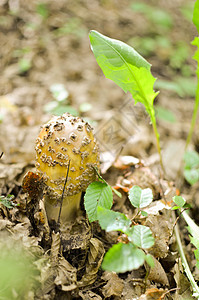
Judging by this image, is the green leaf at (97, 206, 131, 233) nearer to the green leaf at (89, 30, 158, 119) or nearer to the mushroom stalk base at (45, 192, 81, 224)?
the mushroom stalk base at (45, 192, 81, 224)

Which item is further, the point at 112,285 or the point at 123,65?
the point at 123,65

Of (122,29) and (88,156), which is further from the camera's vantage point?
(122,29)

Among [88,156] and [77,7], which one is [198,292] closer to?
[88,156]

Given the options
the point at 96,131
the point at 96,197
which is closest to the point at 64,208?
the point at 96,197

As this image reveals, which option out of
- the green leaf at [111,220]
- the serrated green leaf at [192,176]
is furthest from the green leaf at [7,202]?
the serrated green leaf at [192,176]

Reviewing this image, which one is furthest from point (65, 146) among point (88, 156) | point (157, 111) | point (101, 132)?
point (157, 111)

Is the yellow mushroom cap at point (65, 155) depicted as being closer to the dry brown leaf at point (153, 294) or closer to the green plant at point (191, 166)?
the dry brown leaf at point (153, 294)

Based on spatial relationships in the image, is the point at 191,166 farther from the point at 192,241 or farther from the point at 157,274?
the point at 157,274
